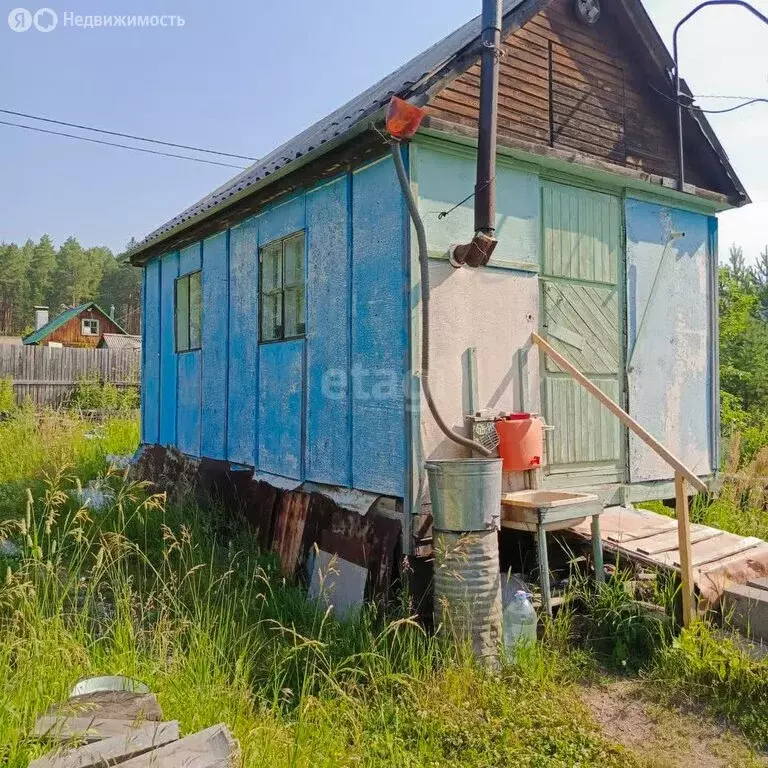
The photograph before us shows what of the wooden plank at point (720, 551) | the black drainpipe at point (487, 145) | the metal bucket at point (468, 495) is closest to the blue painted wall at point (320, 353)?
the black drainpipe at point (487, 145)

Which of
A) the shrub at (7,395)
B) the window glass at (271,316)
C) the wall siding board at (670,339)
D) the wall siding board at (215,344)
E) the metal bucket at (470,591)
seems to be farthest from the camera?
the shrub at (7,395)

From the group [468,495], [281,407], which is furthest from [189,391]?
[468,495]

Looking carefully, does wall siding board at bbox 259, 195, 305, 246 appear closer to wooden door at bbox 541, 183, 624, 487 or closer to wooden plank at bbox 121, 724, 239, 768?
wooden door at bbox 541, 183, 624, 487

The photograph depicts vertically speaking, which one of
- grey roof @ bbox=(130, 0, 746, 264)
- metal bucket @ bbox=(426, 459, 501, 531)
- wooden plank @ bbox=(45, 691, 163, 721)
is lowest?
wooden plank @ bbox=(45, 691, 163, 721)

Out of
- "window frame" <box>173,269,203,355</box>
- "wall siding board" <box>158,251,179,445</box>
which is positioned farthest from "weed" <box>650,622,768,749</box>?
"wall siding board" <box>158,251,179,445</box>

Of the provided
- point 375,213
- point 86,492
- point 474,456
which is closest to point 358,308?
point 375,213

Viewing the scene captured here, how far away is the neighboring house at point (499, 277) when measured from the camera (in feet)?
16.5

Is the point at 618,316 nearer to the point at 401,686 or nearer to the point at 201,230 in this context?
the point at 401,686

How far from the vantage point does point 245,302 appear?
7.18 meters

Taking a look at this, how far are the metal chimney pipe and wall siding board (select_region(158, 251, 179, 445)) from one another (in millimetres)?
5497

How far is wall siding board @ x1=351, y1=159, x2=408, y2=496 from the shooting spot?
495 centimetres

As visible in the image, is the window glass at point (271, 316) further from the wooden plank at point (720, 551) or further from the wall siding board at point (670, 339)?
the wooden plank at point (720, 551)

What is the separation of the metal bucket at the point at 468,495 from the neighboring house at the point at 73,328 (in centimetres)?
3748

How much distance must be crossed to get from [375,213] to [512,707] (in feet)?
11.5
